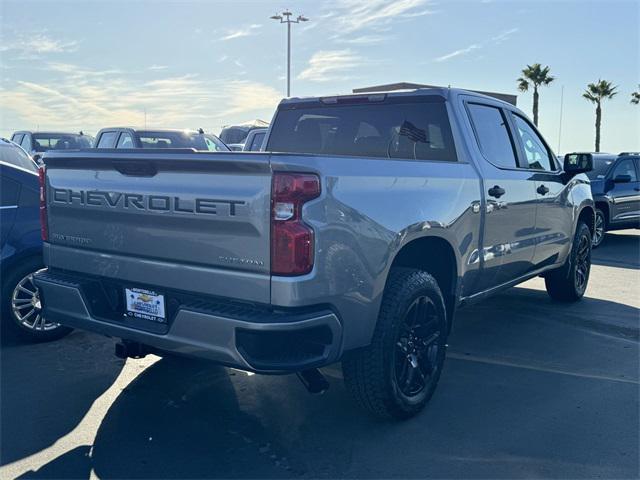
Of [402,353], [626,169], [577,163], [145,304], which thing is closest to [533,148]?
[577,163]

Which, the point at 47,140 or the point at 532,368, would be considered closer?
the point at 532,368

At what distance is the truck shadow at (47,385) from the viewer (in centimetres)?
346

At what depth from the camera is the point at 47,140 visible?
637 inches

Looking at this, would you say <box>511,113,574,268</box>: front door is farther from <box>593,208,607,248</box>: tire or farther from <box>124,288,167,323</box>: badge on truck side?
<box>593,208,607,248</box>: tire

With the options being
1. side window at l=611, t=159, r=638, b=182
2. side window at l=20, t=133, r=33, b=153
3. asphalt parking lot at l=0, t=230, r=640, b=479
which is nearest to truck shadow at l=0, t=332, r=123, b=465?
asphalt parking lot at l=0, t=230, r=640, b=479

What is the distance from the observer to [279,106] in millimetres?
5281

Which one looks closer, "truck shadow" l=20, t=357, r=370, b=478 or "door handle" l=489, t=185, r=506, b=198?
"truck shadow" l=20, t=357, r=370, b=478

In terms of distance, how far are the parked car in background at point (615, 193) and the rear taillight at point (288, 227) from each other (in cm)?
948

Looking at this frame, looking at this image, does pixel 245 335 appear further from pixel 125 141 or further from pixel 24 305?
pixel 125 141

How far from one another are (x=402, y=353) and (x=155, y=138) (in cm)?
877

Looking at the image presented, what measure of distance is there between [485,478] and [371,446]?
62 centimetres

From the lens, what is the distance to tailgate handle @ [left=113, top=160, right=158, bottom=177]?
3.13 metres

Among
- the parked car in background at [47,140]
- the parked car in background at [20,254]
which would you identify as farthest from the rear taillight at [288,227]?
the parked car in background at [47,140]

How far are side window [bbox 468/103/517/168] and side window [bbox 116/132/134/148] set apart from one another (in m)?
7.91
